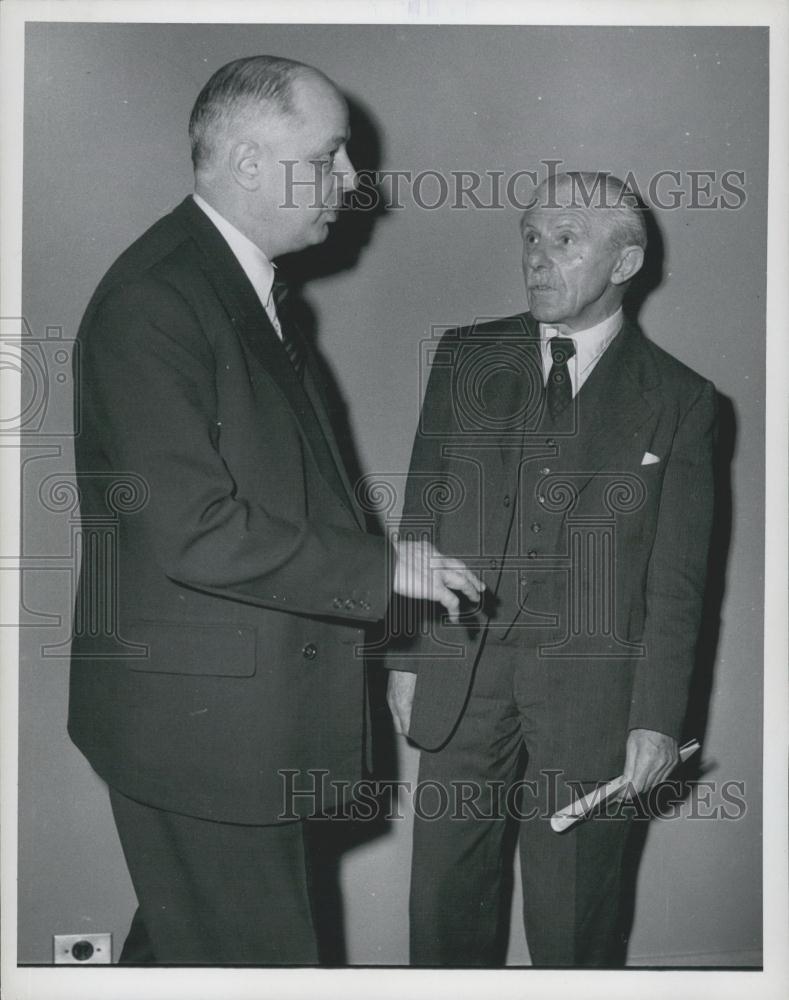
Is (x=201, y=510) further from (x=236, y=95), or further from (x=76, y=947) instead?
(x=76, y=947)

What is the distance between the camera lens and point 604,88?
2.01m

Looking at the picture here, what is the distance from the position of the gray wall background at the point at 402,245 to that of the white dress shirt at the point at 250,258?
0.09 m

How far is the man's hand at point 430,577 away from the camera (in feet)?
6.14

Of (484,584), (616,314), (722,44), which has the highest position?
(722,44)

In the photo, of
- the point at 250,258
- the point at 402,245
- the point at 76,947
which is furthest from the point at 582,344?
the point at 76,947

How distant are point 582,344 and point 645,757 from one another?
0.68m

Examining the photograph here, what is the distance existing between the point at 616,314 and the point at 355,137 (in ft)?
1.70

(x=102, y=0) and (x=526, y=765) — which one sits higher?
(x=102, y=0)

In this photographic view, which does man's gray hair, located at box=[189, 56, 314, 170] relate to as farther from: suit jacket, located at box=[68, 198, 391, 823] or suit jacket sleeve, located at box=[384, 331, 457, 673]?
suit jacket sleeve, located at box=[384, 331, 457, 673]

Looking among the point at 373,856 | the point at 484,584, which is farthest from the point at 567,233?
the point at 373,856

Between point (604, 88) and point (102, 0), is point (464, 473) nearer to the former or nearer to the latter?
point (604, 88)

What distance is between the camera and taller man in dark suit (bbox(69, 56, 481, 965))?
71.4 inches

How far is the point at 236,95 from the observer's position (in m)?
→ 1.95

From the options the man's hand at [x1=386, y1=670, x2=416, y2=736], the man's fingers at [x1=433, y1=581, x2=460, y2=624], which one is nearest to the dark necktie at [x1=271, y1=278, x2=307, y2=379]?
the man's fingers at [x1=433, y1=581, x2=460, y2=624]
